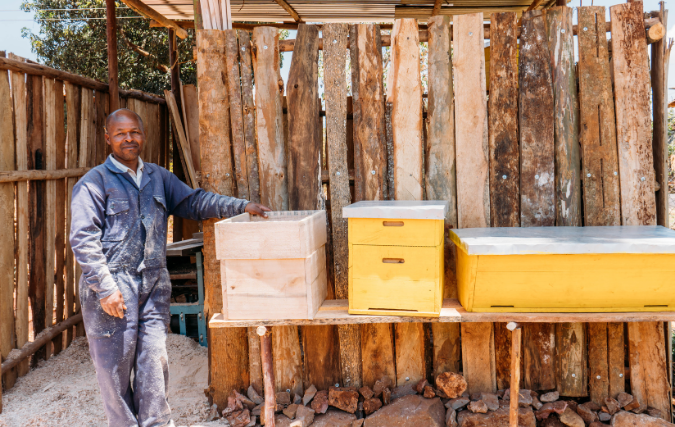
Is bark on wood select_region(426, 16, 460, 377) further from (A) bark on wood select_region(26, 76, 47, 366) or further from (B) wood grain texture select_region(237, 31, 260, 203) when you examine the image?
(A) bark on wood select_region(26, 76, 47, 366)

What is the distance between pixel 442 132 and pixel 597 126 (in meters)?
1.03

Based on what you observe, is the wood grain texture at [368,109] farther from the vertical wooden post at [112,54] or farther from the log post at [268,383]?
the vertical wooden post at [112,54]

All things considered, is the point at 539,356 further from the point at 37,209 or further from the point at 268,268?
the point at 37,209

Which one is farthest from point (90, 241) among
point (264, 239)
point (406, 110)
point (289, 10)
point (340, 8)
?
point (340, 8)

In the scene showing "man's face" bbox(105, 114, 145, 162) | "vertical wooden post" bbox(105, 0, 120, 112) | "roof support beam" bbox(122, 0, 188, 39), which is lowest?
"man's face" bbox(105, 114, 145, 162)

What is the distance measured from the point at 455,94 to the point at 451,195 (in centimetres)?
69

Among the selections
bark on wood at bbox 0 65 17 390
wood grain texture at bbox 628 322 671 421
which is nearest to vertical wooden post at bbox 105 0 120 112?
bark on wood at bbox 0 65 17 390

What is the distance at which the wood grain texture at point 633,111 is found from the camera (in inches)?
122

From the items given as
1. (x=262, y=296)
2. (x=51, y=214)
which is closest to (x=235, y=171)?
(x=262, y=296)

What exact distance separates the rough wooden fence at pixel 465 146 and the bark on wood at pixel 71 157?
6.24 ft

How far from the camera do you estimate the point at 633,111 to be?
3121 mm

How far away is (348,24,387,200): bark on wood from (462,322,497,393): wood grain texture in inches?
45.8

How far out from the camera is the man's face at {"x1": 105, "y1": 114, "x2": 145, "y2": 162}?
2.85m

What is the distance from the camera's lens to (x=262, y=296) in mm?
2668
